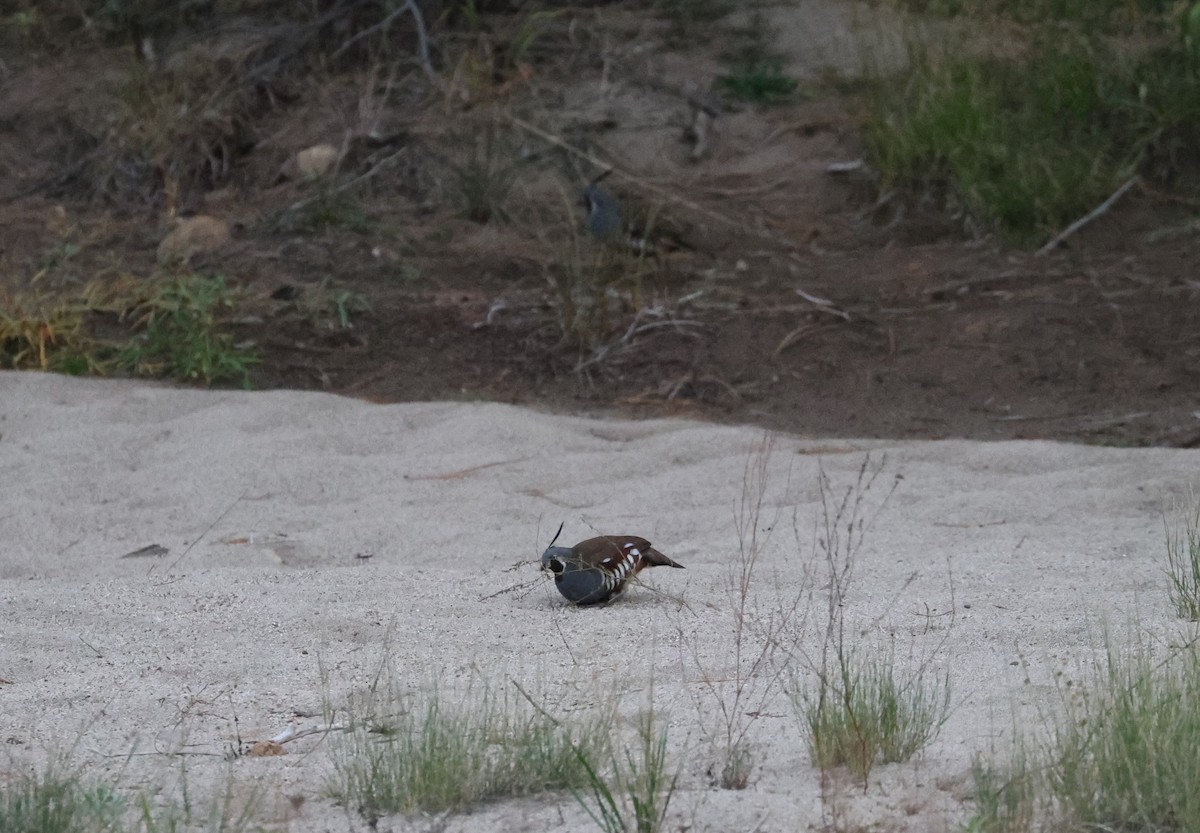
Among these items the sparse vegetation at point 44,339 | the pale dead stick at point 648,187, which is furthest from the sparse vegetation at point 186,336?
the pale dead stick at point 648,187

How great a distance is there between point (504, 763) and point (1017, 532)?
84.3 inches

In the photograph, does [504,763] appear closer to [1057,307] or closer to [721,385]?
[721,385]

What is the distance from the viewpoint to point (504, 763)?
6.89ft

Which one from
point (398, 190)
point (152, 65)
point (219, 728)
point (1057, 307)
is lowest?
point (219, 728)

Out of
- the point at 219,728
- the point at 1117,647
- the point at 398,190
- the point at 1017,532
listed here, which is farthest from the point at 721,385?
the point at 219,728

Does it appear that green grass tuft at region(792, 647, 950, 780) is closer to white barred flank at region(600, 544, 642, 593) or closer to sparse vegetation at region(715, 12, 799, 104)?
white barred flank at region(600, 544, 642, 593)

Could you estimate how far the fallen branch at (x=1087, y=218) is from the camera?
246 inches

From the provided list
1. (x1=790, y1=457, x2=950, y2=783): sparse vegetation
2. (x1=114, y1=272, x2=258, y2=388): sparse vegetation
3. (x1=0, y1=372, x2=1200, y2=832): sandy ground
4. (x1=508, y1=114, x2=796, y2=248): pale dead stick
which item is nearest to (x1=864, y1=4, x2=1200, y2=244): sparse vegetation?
(x1=508, y1=114, x2=796, y2=248): pale dead stick

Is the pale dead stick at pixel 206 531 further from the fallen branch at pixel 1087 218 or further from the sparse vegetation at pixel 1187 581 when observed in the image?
the fallen branch at pixel 1087 218

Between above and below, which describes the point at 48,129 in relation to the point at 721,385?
above

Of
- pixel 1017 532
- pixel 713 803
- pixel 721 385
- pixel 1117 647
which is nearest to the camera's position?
pixel 713 803

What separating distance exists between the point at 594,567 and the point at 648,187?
4109mm

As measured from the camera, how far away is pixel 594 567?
10.1 feet

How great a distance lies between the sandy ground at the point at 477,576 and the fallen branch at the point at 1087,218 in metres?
1.88
